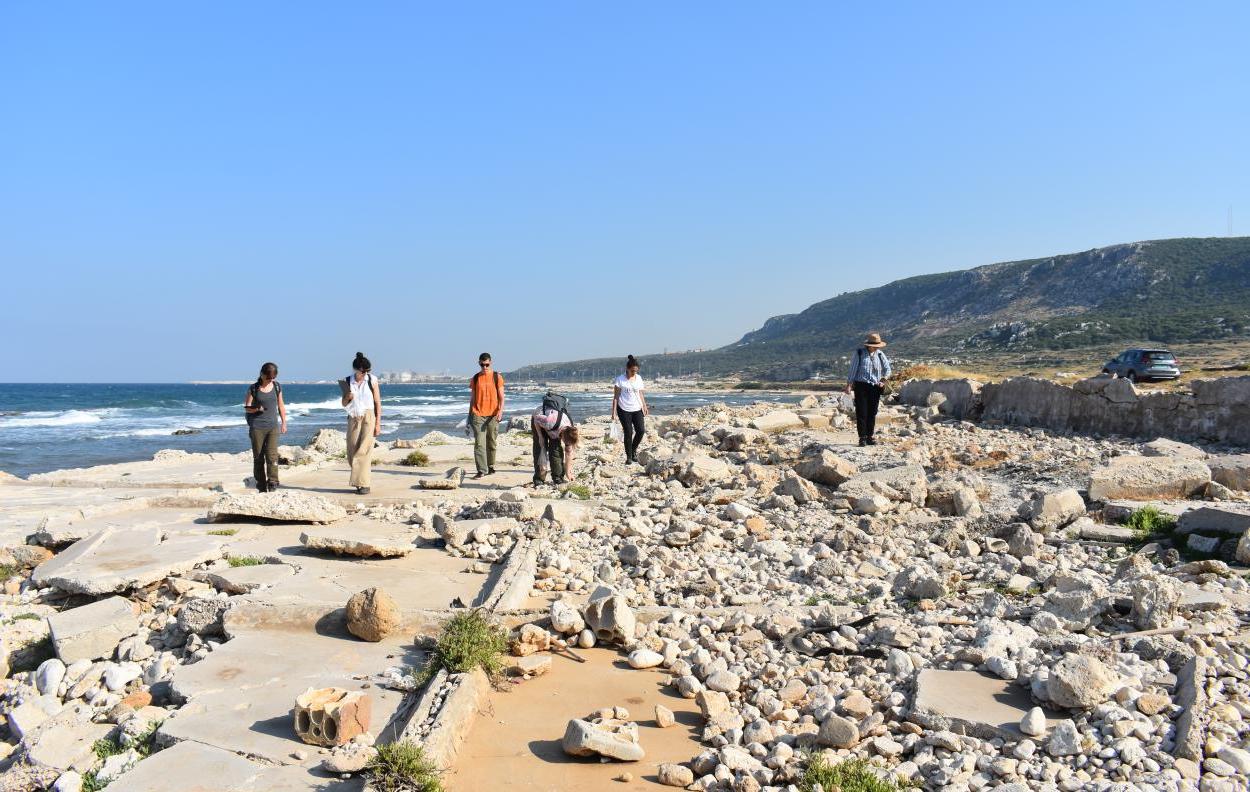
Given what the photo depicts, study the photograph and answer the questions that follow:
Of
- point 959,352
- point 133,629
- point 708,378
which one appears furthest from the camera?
point 708,378

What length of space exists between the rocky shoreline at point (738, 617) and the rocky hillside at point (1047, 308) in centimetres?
6095

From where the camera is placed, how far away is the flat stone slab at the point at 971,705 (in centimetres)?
371

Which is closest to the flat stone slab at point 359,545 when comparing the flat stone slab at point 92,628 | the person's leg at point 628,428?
the flat stone slab at point 92,628

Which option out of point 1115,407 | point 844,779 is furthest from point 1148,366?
point 844,779

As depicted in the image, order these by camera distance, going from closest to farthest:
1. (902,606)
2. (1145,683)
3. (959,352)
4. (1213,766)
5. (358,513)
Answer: (1213,766) < (1145,683) < (902,606) < (358,513) < (959,352)

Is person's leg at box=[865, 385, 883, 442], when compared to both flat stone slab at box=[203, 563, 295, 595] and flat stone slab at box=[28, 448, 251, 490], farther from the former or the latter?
flat stone slab at box=[203, 563, 295, 595]

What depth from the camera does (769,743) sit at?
3816 mm

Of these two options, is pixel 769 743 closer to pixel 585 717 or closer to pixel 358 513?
pixel 585 717

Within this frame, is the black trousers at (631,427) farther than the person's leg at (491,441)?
Yes

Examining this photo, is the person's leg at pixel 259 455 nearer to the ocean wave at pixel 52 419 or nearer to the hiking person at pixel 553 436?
the hiking person at pixel 553 436

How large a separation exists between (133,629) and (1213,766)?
604cm

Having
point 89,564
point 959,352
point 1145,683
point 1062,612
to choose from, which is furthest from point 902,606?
point 959,352

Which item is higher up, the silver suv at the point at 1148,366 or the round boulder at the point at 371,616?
the silver suv at the point at 1148,366

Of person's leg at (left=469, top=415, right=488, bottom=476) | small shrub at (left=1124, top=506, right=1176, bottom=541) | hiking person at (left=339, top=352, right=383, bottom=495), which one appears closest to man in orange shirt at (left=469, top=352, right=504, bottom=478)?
person's leg at (left=469, top=415, right=488, bottom=476)
